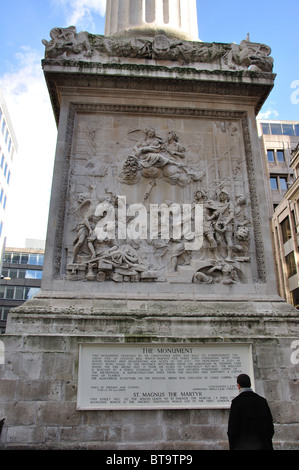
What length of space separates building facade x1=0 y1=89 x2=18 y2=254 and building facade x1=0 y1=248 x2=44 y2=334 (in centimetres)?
925

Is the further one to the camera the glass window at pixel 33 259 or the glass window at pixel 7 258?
the glass window at pixel 33 259

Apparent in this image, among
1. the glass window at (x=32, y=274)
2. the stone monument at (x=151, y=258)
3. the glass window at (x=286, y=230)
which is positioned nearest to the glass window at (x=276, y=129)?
the glass window at (x=286, y=230)

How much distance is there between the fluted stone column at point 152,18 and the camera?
522 inches

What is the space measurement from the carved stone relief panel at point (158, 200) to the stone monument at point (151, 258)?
0.04 meters

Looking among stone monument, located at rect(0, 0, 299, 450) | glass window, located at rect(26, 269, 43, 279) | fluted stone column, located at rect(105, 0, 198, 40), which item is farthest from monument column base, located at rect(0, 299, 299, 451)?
glass window, located at rect(26, 269, 43, 279)

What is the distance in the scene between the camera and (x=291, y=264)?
36.7 m

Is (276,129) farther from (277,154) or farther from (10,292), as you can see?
(10,292)

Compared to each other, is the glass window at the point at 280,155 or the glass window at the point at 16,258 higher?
the glass window at the point at 280,155

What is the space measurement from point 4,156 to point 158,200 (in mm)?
46669

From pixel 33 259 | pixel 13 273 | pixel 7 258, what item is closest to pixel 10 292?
pixel 13 273

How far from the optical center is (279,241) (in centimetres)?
3934

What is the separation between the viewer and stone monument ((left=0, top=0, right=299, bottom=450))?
316 inches

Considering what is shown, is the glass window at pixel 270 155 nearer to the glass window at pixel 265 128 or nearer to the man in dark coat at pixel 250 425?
the glass window at pixel 265 128

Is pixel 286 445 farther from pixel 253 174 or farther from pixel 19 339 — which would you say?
pixel 253 174
